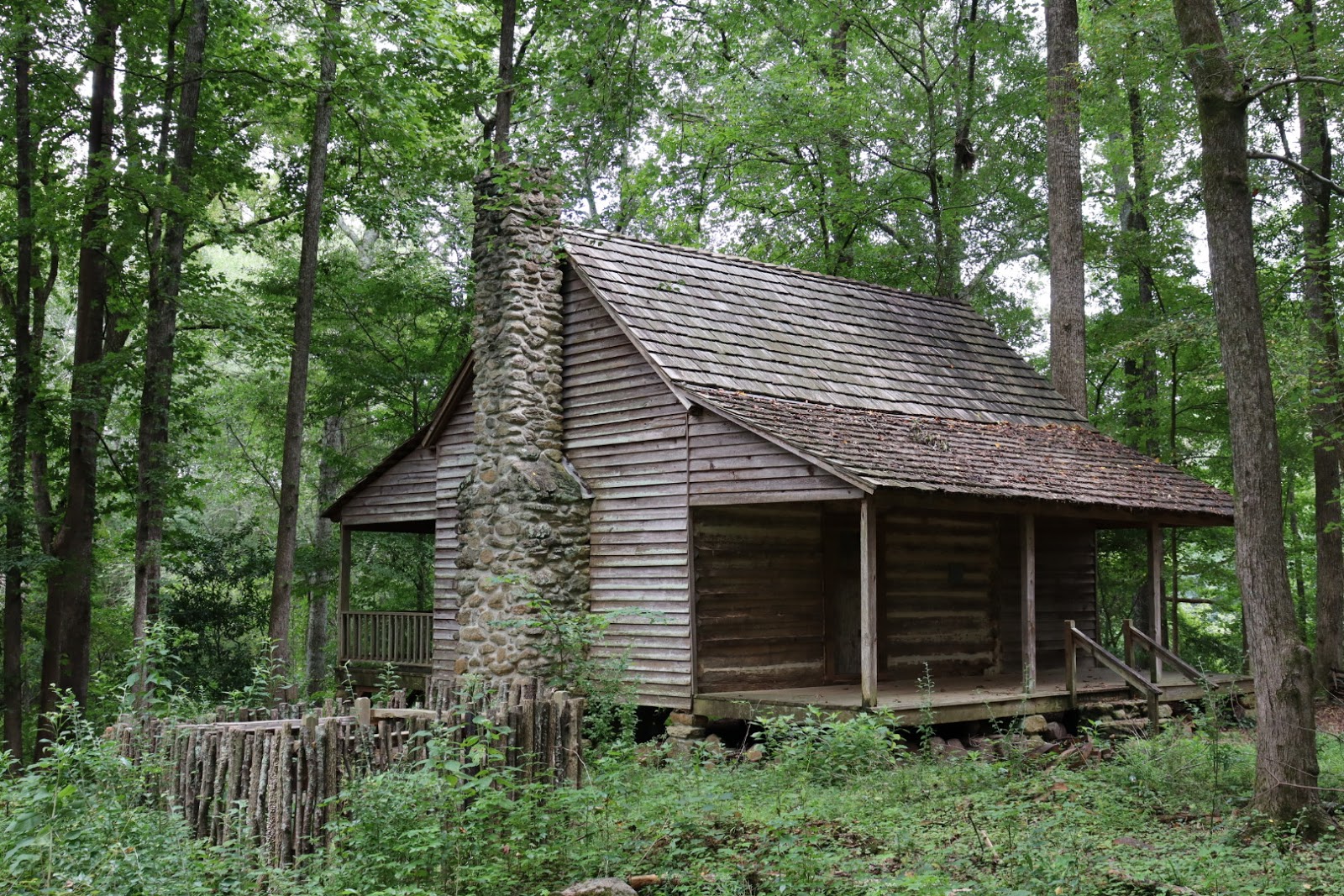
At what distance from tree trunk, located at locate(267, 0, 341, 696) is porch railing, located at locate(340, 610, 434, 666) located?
4.99 feet

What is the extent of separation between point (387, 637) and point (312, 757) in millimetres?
11555

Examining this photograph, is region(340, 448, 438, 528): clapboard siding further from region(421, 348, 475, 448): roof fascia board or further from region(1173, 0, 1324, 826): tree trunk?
region(1173, 0, 1324, 826): tree trunk

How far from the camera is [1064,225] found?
22.5m

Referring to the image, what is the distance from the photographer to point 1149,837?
8258 millimetres

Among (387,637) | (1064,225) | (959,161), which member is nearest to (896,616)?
(387,637)

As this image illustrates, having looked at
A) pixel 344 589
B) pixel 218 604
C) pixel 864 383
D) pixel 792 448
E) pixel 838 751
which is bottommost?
pixel 838 751

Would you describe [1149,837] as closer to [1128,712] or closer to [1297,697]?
[1297,697]

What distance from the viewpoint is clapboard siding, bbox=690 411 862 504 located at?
12.9 meters

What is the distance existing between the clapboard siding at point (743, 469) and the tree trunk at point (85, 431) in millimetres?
8665

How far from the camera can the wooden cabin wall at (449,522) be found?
57.6 feet

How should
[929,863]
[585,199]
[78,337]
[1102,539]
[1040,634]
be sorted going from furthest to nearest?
[585,199]
[1102,539]
[1040,634]
[78,337]
[929,863]

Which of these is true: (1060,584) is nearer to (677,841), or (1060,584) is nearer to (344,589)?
(344,589)

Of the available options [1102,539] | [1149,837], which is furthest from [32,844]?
[1102,539]

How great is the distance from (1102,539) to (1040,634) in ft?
17.7
